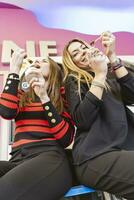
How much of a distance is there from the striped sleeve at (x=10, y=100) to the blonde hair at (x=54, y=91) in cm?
4

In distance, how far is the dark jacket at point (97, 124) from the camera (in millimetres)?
714

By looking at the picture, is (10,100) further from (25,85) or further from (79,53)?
(79,53)

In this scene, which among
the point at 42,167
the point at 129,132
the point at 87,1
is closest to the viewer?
the point at 42,167

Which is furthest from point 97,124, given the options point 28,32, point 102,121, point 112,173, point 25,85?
point 28,32

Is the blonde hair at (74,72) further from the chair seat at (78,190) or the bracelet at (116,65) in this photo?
the chair seat at (78,190)

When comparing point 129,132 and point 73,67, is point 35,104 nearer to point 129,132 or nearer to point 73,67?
point 73,67

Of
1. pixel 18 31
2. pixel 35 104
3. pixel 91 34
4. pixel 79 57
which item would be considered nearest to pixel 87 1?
pixel 91 34

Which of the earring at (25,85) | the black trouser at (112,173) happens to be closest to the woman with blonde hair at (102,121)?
the black trouser at (112,173)

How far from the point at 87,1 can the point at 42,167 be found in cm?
132

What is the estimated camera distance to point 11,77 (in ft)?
2.68

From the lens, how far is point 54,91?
89 centimetres

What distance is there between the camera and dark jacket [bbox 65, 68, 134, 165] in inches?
28.1

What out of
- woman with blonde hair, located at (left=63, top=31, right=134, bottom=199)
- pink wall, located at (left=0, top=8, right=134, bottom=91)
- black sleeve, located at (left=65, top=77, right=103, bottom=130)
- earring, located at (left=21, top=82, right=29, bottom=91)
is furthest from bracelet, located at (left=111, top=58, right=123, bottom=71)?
pink wall, located at (left=0, top=8, right=134, bottom=91)

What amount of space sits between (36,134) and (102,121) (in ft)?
0.64
